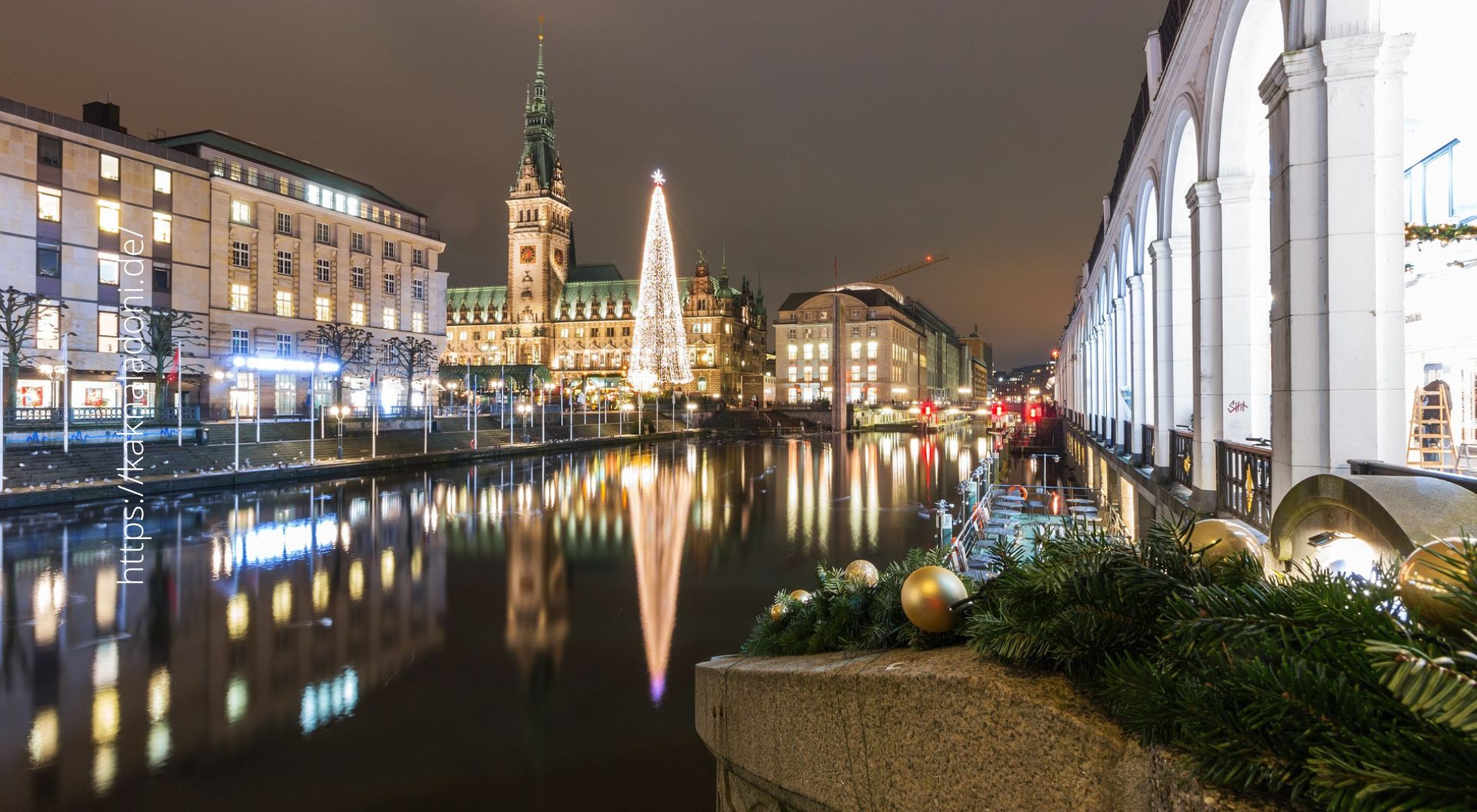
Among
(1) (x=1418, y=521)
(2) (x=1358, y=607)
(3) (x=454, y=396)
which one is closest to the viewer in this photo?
(2) (x=1358, y=607)

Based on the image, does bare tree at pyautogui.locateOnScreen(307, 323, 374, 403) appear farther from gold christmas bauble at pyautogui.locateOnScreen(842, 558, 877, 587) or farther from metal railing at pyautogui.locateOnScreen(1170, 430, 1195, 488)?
gold christmas bauble at pyautogui.locateOnScreen(842, 558, 877, 587)

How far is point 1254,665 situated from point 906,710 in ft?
5.97

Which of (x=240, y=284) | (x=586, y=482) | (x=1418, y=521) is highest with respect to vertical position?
(x=240, y=284)

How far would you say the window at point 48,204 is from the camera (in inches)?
1844

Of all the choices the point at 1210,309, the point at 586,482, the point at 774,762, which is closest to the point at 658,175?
the point at 586,482

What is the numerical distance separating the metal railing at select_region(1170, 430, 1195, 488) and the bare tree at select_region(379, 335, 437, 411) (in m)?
61.5

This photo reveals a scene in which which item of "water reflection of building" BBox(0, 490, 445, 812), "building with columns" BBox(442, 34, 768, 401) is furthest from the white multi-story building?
"building with columns" BBox(442, 34, 768, 401)

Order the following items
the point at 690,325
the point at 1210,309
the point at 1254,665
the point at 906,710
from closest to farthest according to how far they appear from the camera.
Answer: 1. the point at 1254,665
2. the point at 906,710
3. the point at 1210,309
4. the point at 690,325

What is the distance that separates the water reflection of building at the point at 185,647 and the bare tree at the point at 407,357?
4998 cm

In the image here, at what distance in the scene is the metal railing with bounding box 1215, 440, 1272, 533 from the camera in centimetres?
983

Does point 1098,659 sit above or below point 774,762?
above

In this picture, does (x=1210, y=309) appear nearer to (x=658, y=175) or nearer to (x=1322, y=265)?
(x=1322, y=265)

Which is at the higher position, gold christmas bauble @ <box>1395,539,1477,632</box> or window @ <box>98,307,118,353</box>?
window @ <box>98,307,118,353</box>

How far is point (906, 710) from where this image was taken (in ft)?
10.7
